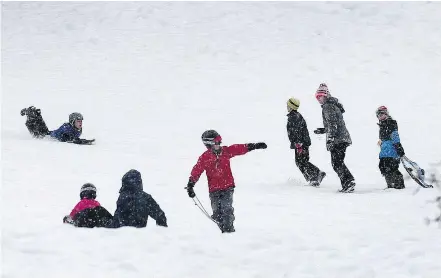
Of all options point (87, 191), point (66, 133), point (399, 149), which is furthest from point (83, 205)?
point (66, 133)

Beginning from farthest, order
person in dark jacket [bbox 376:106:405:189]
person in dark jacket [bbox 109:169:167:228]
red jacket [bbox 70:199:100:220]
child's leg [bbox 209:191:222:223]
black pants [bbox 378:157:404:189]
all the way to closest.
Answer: black pants [bbox 378:157:404:189] < person in dark jacket [bbox 376:106:405:189] < child's leg [bbox 209:191:222:223] < red jacket [bbox 70:199:100:220] < person in dark jacket [bbox 109:169:167:228]

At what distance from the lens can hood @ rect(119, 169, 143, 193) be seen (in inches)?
304

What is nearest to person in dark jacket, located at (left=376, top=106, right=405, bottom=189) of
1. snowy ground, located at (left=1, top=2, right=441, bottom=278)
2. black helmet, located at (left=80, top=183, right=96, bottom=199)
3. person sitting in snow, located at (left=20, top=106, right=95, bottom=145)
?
snowy ground, located at (left=1, top=2, right=441, bottom=278)

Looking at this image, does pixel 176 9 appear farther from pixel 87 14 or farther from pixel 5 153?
pixel 5 153

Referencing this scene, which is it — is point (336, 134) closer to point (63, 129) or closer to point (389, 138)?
point (389, 138)

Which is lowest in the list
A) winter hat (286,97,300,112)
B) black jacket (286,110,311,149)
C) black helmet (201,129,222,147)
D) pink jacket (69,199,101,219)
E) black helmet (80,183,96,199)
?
pink jacket (69,199,101,219)

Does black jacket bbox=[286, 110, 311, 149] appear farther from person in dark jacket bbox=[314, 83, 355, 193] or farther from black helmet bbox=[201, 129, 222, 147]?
black helmet bbox=[201, 129, 222, 147]

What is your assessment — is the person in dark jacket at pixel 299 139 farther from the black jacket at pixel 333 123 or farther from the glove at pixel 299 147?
the black jacket at pixel 333 123

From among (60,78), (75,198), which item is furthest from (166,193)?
(60,78)

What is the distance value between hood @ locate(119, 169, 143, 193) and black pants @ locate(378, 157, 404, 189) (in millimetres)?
4870

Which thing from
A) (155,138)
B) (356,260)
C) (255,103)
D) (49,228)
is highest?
(255,103)

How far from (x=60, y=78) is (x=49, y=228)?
56.9ft

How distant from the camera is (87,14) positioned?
96.7 ft

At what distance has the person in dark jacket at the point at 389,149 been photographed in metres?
10.5
